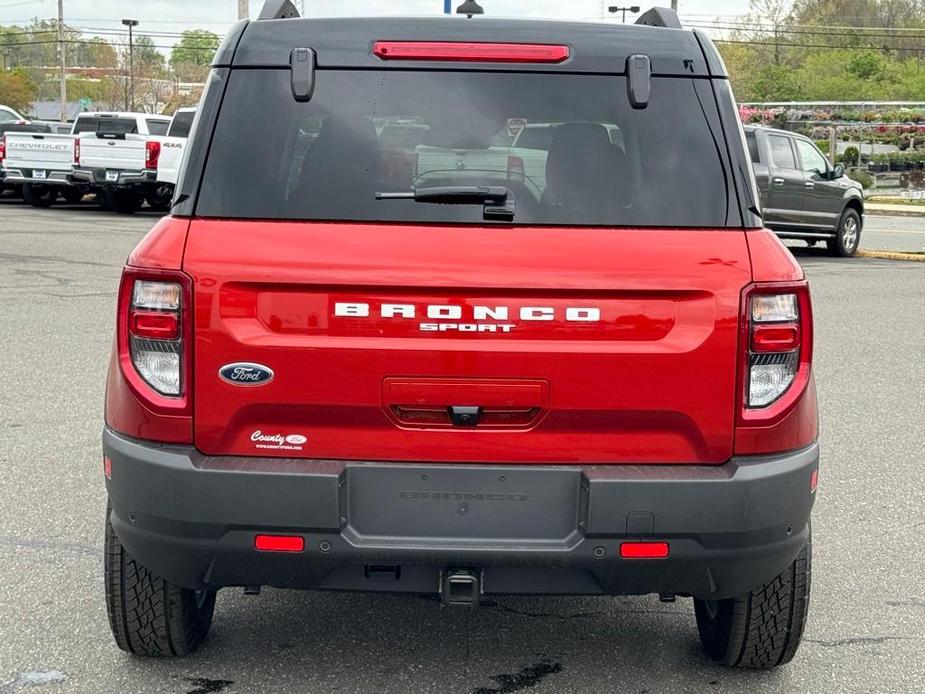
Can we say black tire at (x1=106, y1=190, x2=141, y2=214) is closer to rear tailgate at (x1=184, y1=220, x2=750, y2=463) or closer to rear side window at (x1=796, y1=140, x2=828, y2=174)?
rear side window at (x1=796, y1=140, x2=828, y2=174)

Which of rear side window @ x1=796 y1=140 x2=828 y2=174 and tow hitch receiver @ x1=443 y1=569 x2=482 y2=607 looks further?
rear side window @ x1=796 y1=140 x2=828 y2=174

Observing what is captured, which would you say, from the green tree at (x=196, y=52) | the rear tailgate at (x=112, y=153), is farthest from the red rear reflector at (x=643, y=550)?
the green tree at (x=196, y=52)

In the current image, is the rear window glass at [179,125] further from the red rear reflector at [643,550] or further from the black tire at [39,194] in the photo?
the red rear reflector at [643,550]

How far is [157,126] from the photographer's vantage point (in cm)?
2766

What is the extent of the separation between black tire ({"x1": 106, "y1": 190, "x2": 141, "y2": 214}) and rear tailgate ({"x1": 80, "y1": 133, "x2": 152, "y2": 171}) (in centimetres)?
111

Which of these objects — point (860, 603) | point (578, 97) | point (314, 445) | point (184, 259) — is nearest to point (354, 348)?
point (314, 445)

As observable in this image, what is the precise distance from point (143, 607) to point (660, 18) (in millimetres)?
2506

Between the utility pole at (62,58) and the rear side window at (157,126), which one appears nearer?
the rear side window at (157,126)

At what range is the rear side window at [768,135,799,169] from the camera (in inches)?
766

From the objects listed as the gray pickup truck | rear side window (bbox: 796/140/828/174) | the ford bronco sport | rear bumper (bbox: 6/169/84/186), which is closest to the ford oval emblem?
the ford bronco sport

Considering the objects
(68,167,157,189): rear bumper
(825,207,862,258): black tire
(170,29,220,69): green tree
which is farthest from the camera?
(170,29,220,69): green tree

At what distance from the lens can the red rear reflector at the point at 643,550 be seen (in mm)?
3281

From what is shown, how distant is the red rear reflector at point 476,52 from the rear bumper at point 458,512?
1112mm

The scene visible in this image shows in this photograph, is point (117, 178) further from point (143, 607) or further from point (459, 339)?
point (459, 339)
